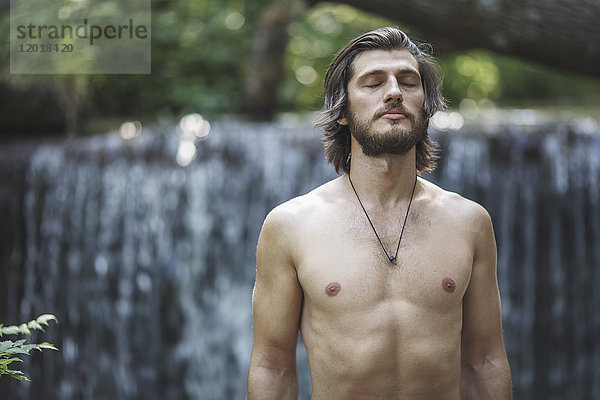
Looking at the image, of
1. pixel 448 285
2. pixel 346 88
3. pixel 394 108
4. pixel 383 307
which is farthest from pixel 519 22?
pixel 383 307

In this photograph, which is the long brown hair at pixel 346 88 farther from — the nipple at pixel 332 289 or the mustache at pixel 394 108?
the nipple at pixel 332 289

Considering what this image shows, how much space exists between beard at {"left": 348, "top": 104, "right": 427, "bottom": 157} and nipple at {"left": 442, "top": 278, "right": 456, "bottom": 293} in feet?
1.37

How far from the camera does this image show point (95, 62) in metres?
7.89

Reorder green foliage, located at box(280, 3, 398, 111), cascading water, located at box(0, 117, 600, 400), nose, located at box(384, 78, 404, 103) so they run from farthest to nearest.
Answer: green foliage, located at box(280, 3, 398, 111) < cascading water, located at box(0, 117, 600, 400) < nose, located at box(384, 78, 404, 103)

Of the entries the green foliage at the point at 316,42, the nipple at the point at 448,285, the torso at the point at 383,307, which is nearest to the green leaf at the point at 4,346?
the torso at the point at 383,307

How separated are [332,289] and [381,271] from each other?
16 cm

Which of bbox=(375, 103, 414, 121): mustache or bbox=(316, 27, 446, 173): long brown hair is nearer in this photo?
bbox=(375, 103, 414, 121): mustache

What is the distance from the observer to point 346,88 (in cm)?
231

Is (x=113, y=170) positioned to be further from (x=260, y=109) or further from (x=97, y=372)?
(x=260, y=109)

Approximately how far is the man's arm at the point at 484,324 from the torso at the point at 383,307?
0.06 meters

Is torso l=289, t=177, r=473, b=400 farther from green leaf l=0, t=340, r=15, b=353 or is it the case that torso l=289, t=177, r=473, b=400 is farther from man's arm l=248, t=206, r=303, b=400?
green leaf l=0, t=340, r=15, b=353

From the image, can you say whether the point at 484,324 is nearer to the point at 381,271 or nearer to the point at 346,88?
the point at 381,271

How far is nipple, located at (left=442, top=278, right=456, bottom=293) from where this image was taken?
7.14ft

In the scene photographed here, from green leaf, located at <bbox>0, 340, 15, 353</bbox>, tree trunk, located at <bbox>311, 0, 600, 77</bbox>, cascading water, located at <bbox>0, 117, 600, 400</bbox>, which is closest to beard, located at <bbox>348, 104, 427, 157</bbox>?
green leaf, located at <bbox>0, 340, 15, 353</bbox>
